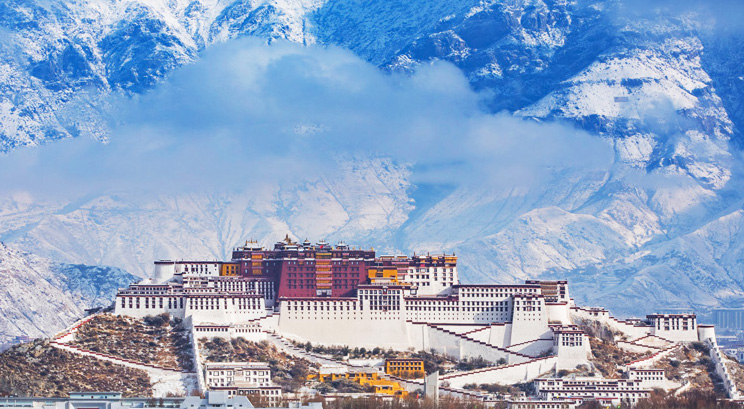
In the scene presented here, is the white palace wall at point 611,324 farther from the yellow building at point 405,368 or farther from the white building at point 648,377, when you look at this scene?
the yellow building at point 405,368

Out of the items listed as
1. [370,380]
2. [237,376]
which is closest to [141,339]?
[237,376]

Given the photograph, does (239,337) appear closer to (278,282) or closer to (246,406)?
(278,282)

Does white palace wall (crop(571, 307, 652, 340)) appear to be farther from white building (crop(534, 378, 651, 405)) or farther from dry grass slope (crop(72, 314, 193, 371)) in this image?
dry grass slope (crop(72, 314, 193, 371))

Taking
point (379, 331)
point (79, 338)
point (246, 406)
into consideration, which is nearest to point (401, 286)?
point (379, 331)

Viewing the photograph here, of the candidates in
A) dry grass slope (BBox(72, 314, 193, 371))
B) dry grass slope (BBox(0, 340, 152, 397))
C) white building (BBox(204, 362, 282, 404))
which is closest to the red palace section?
dry grass slope (BBox(72, 314, 193, 371))

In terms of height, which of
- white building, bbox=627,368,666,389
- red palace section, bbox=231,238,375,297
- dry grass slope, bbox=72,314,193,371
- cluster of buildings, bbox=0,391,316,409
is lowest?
cluster of buildings, bbox=0,391,316,409

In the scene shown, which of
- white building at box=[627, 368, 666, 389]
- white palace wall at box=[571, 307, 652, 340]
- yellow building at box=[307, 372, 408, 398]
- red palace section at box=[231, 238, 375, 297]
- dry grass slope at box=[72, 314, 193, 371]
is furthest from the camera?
white palace wall at box=[571, 307, 652, 340]
